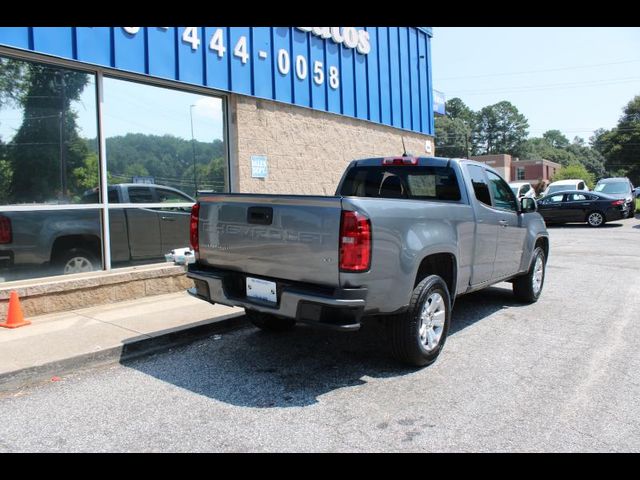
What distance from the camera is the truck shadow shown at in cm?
411

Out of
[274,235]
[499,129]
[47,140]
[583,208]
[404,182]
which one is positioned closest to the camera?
[274,235]

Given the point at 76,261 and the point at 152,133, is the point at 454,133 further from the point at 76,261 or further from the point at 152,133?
the point at 76,261

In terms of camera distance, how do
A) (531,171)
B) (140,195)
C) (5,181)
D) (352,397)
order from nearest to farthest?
(352,397), (5,181), (140,195), (531,171)

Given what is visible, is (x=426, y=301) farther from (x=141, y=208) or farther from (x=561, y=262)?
(x=561, y=262)

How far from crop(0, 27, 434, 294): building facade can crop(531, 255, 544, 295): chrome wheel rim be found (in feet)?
15.1

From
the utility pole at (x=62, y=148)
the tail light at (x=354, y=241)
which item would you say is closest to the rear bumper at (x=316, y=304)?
the tail light at (x=354, y=241)

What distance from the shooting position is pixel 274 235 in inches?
A: 165

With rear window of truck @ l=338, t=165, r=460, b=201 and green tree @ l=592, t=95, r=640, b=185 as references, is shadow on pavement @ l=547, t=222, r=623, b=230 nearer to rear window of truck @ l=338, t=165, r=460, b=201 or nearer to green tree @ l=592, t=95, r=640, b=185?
rear window of truck @ l=338, t=165, r=460, b=201

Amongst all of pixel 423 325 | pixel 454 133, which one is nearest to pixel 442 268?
pixel 423 325

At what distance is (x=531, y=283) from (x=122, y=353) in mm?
5210

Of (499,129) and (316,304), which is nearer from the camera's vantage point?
(316,304)

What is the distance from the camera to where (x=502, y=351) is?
5.07m

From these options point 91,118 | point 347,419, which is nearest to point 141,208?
point 91,118

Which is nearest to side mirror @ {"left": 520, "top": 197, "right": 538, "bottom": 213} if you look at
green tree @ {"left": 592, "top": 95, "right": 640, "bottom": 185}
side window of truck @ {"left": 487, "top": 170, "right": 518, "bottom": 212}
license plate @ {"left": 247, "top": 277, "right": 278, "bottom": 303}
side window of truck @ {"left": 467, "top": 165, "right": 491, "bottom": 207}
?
side window of truck @ {"left": 487, "top": 170, "right": 518, "bottom": 212}
